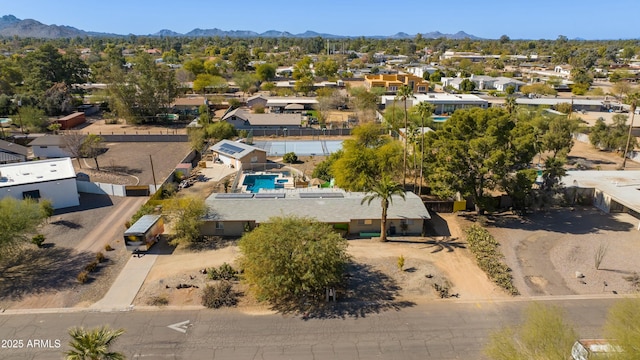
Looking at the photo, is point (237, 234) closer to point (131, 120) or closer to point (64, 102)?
point (131, 120)

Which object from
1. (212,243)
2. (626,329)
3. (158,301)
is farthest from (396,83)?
(626,329)

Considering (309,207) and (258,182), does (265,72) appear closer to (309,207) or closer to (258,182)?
(258,182)

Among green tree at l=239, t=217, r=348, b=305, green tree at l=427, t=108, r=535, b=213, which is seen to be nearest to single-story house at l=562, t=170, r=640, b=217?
green tree at l=427, t=108, r=535, b=213

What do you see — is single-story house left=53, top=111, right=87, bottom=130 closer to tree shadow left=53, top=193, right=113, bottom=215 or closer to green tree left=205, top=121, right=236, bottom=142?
green tree left=205, top=121, right=236, bottom=142

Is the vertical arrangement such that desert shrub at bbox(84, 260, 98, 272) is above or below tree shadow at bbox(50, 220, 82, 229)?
below

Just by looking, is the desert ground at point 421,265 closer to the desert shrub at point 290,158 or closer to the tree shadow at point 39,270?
the tree shadow at point 39,270

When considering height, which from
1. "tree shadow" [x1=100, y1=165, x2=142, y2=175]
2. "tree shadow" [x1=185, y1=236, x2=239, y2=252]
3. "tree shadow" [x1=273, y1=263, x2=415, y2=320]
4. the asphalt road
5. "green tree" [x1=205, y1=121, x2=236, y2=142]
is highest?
"green tree" [x1=205, y1=121, x2=236, y2=142]

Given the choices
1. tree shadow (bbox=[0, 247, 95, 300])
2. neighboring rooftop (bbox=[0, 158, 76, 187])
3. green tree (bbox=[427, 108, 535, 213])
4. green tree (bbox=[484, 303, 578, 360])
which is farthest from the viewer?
neighboring rooftop (bbox=[0, 158, 76, 187])

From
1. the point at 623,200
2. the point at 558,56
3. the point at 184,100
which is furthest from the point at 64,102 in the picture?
the point at 558,56
